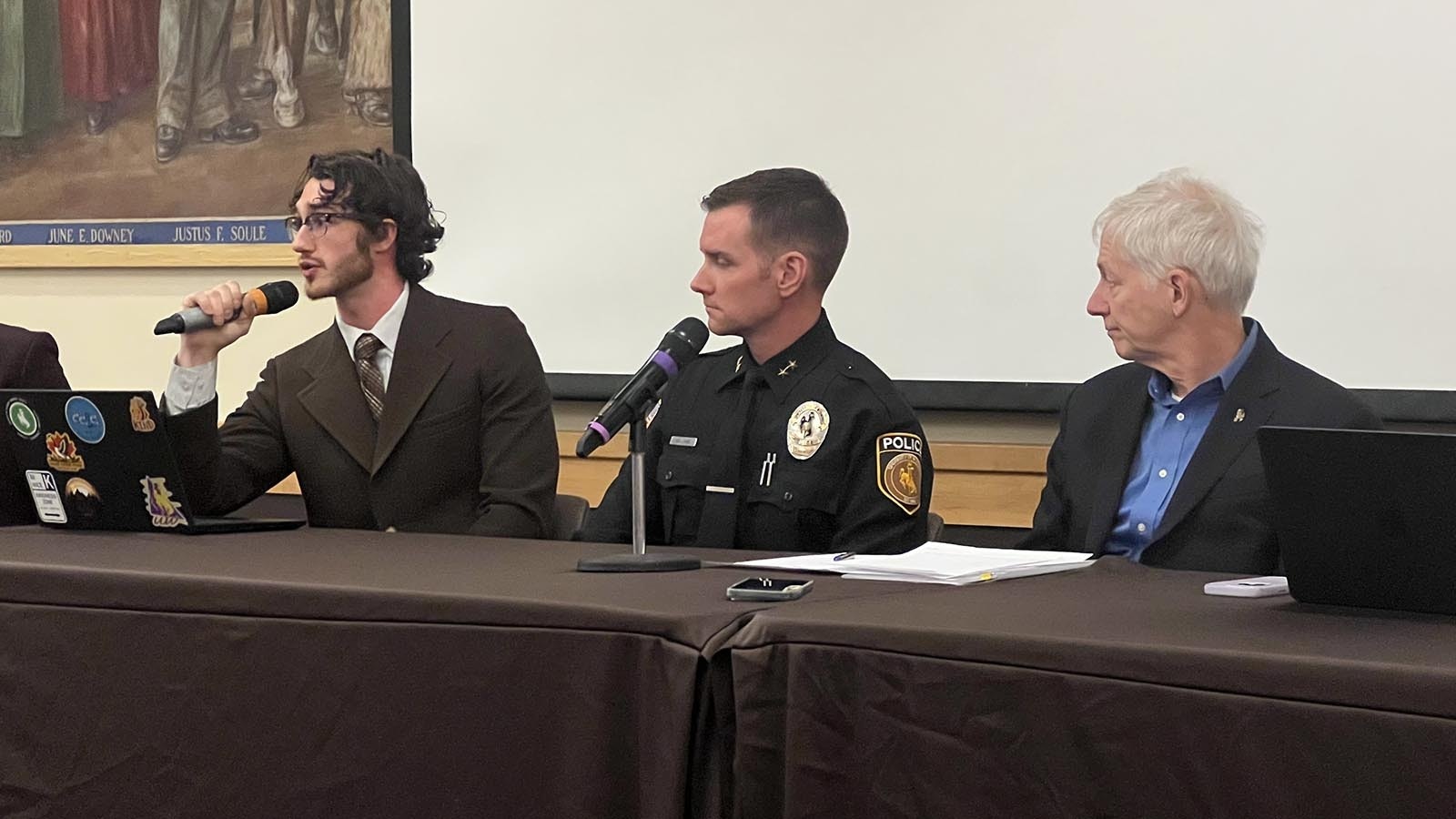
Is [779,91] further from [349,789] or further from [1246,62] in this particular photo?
[349,789]

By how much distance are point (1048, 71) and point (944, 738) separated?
2032 millimetres

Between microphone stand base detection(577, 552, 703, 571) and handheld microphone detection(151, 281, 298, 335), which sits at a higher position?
handheld microphone detection(151, 281, 298, 335)

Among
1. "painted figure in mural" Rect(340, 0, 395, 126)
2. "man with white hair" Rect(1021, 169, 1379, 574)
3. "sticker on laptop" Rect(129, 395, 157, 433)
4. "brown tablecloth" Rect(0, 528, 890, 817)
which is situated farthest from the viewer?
"painted figure in mural" Rect(340, 0, 395, 126)

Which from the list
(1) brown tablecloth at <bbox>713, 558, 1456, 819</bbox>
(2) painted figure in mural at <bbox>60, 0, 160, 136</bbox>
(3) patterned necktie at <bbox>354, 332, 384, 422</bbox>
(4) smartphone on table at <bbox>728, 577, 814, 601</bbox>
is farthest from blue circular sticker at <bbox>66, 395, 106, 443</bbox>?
(2) painted figure in mural at <bbox>60, 0, 160, 136</bbox>

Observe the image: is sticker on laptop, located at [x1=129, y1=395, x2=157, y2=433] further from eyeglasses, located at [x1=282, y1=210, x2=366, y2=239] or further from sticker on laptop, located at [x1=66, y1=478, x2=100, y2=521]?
eyeglasses, located at [x1=282, y1=210, x2=366, y2=239]

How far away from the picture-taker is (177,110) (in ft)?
12.4

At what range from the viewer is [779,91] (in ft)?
10.5

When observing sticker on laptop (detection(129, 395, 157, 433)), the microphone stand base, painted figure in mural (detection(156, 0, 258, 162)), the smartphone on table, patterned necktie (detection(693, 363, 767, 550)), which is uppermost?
painted figure in mural (detection(156, 0, 258, 162))

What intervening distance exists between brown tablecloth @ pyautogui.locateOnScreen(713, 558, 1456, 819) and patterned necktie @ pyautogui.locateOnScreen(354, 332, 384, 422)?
4.32 feet

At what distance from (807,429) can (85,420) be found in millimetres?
1006

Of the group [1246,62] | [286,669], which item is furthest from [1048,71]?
[286,669]

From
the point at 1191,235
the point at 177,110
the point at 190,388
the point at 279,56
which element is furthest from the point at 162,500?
the point at 177,110

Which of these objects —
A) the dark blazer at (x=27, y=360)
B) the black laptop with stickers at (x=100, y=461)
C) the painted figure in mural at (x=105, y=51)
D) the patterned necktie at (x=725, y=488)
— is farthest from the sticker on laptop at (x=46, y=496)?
the painted figure in mural at (x=105, y=51)

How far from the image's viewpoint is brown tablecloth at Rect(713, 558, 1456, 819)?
102 cm
